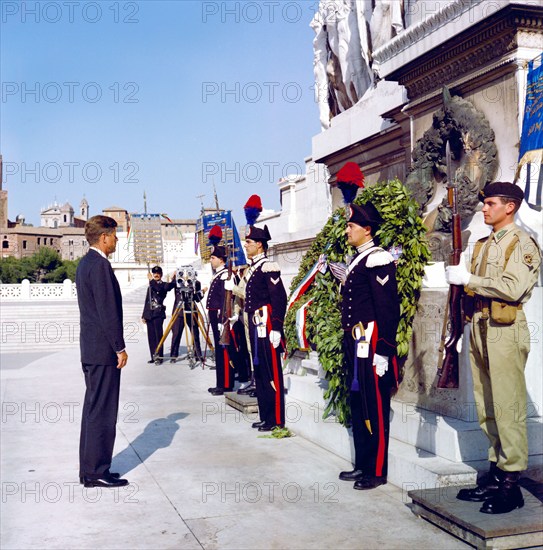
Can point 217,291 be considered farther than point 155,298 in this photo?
No

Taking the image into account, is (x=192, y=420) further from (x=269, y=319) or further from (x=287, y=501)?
(x=287, y=501)

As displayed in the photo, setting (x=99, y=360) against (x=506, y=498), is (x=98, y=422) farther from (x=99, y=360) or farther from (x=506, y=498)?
(x=506, y=498)

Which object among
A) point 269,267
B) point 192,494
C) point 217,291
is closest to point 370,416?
point 192,494

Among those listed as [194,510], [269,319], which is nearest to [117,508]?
[194,510]

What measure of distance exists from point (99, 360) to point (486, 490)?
105 inches

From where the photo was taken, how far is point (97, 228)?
16.4 feet

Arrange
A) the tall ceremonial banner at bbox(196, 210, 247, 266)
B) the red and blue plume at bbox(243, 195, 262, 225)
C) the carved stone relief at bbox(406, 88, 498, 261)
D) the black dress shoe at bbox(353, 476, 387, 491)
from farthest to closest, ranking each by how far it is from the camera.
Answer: the tall ceremonial banner at bbox(196, 210, 247, 266)
the red and blue plume at bbox(243, 195, 262, 225)
the carved stone relief at bbox(406, 88, 498, 261)
the black dress shoe at bbox(353, 476, 387, 491)

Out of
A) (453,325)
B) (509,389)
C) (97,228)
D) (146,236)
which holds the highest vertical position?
(146,236)

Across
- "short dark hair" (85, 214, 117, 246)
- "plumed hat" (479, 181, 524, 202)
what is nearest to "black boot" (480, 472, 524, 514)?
"plumed hat" (479, 181, 524, 202)

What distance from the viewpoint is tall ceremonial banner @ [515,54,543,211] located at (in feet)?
18.6

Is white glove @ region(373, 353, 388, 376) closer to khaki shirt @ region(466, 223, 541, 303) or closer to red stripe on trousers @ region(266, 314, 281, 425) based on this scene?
khaki shirt @ region(466, 223, 541, 303)

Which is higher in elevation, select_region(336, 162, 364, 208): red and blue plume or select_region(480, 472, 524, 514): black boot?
select_region(336, 162, 364, 208): red and blue plume

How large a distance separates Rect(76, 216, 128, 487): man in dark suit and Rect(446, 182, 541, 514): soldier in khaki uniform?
7.84 feet

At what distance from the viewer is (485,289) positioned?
3.61m
